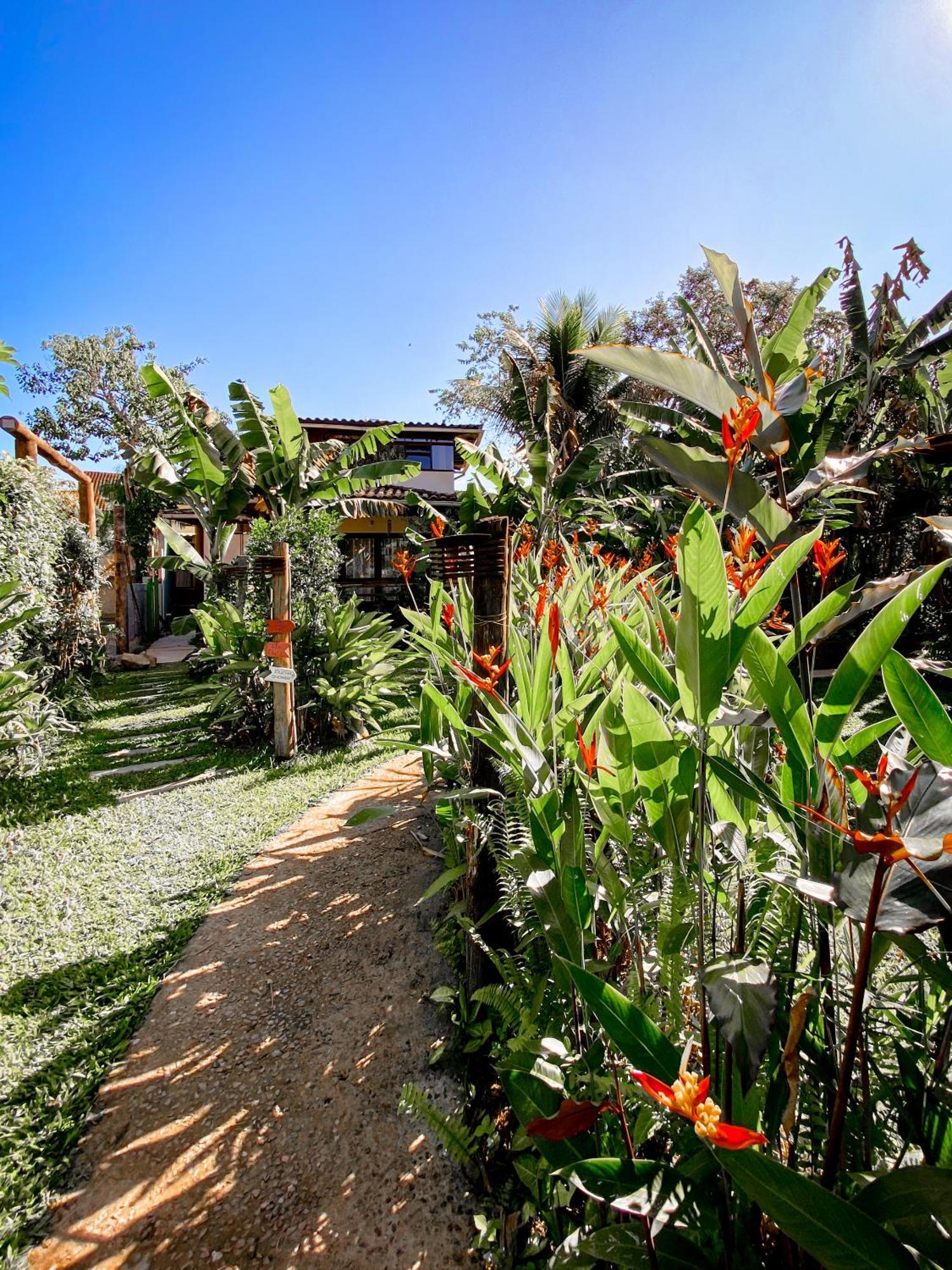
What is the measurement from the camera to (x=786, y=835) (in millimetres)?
1056

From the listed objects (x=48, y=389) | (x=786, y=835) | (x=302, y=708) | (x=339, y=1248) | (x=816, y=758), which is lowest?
(x=339, y=1248)

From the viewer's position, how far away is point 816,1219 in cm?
67

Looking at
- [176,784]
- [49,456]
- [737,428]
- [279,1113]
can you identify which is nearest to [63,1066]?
[279,1113]

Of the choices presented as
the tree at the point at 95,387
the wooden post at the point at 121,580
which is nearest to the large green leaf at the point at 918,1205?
the wooden post at the point at 121,580

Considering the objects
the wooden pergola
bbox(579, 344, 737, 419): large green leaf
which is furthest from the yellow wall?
bbox(579, 344, 737, 419): large green leaf

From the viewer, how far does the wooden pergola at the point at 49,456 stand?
253 inches

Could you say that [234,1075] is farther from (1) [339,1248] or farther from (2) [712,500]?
(2) [712,500]

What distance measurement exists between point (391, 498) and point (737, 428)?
1280cm

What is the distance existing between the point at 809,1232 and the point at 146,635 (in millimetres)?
18806

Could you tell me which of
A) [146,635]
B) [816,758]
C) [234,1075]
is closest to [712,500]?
[816,758]

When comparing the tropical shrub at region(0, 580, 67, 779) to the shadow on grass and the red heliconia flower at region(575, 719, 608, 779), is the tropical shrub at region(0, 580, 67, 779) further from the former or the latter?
the red heliconia flower at region(575, 719, 608, 779)

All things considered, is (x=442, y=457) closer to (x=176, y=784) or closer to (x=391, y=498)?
(x=391, y=498)

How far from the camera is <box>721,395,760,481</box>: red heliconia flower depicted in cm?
83

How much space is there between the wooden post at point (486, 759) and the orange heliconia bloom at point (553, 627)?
0.81 metres
